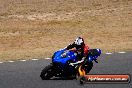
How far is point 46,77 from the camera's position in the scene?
Result: 51.7 ft

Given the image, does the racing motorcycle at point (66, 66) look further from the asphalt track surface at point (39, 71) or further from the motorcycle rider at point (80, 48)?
the asphalt track surface at point (39, 71)

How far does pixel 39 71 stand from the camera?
17.0m

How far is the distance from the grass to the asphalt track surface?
6.10 ft

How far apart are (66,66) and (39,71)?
5.98 ft

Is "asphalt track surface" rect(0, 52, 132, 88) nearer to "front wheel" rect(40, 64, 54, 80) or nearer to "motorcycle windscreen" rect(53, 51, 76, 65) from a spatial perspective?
"front wheel" rect(40, 64, 54, 80)

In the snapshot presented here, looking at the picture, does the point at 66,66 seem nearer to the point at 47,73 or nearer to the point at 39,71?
the point at 47,73

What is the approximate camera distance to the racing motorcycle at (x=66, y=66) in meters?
15.5

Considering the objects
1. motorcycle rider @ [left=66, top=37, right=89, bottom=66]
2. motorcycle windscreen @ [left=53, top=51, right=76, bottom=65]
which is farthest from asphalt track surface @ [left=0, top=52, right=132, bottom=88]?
motorcycle rider @ [left=66, top=37, right=89, bottom=66]

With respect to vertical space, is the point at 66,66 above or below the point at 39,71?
above

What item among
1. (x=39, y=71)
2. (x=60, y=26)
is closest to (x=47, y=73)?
(x=39, y=71)

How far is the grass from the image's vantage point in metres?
23.3

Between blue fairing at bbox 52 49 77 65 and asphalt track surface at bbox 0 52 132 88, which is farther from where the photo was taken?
blue fairing at bbox 52 49 77 65

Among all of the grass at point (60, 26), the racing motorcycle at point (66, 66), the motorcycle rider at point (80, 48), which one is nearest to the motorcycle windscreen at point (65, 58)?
the racing motorcycle at point (66, 66)

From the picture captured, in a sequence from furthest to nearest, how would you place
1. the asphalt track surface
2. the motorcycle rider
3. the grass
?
the grass → the motorcycle rider → the asphalt track surface
